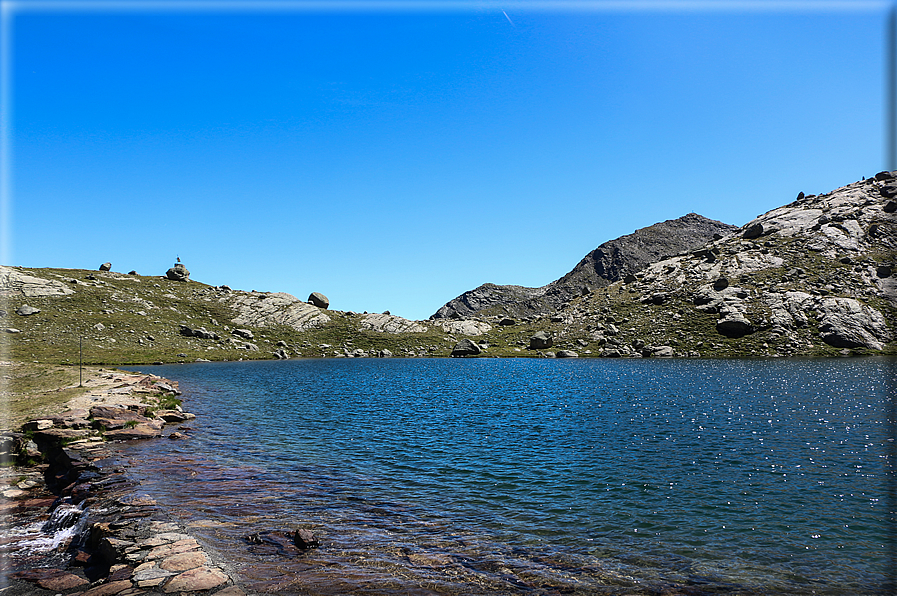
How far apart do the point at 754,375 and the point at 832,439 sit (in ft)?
168

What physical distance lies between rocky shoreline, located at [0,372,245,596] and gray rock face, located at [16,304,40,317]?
462ft

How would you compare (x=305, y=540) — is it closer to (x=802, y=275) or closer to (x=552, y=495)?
(x=552, y=495)

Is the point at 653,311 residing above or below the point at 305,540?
above

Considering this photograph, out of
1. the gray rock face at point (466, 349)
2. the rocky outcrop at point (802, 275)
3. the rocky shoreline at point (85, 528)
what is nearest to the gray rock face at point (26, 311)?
the gray rock face at point (466, 349)

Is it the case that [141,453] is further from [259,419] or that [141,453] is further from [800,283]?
[800,283]

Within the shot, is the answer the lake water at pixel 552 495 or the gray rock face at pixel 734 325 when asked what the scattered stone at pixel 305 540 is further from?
the gray rock face at pixel 734 325

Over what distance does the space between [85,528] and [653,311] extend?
166828 mm

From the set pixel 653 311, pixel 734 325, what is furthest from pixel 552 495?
pixel 653 311

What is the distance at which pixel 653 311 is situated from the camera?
15950 centimetres

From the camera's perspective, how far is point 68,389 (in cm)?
4506

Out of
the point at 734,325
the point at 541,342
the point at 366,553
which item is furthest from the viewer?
the point at 541,342

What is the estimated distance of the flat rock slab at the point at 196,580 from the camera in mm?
12430

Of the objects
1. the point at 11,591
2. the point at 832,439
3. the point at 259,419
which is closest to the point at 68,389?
the point at 259,419

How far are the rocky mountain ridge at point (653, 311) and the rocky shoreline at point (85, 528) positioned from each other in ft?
319
